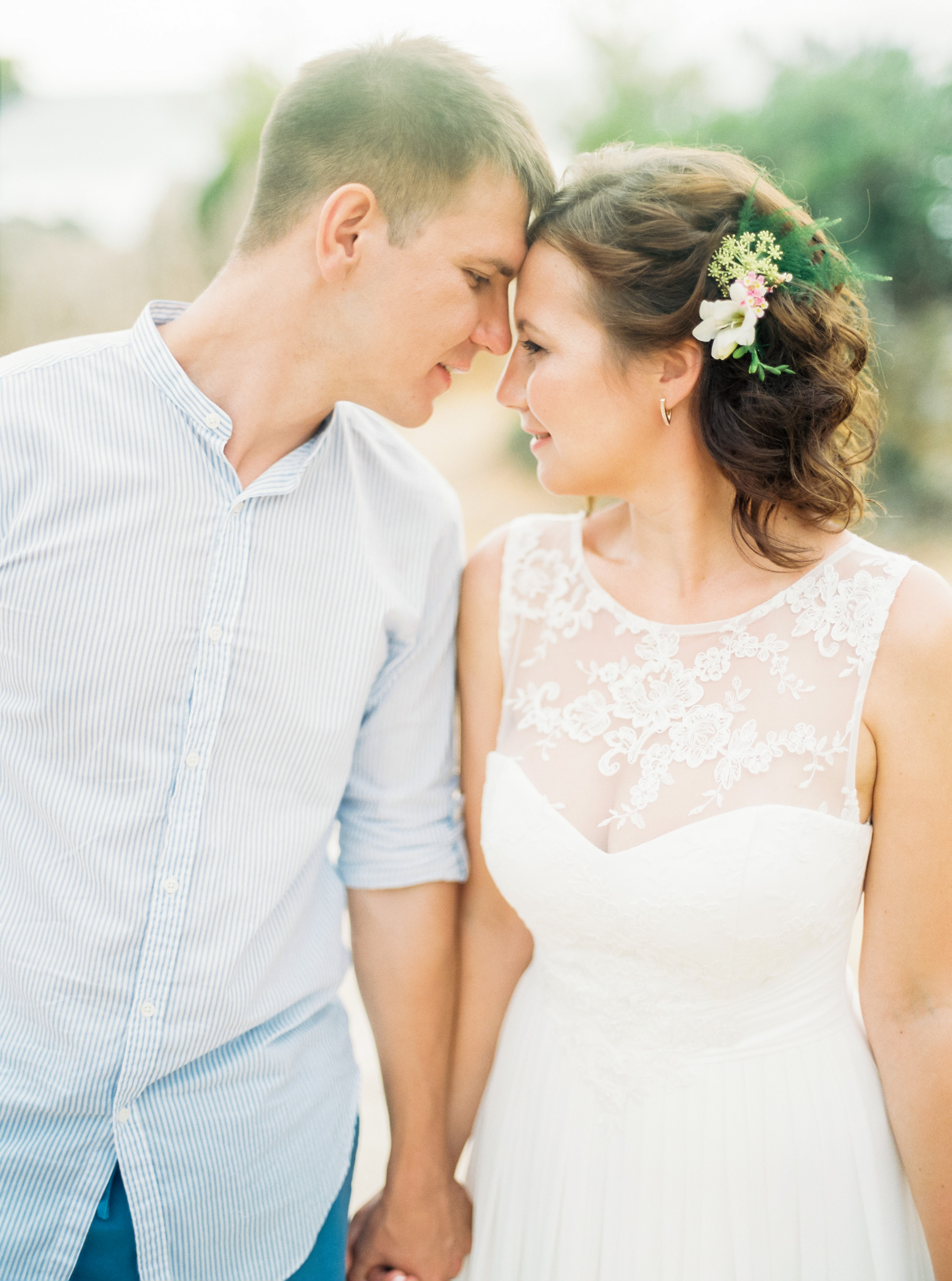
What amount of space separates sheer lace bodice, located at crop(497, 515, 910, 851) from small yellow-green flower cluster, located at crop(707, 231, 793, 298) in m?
0.45

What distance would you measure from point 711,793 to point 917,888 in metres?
0.32

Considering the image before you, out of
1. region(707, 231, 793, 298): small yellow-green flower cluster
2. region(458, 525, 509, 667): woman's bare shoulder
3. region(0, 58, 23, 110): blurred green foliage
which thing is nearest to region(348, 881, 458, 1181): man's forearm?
region(458, 525, 509, 667): woman's bare shoulder

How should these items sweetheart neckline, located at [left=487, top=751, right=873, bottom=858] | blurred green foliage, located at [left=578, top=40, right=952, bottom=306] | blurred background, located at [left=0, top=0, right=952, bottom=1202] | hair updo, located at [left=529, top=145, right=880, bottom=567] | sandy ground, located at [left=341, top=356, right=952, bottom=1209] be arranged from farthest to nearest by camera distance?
sandy ground, located at [left=341, top=356, right=952, bottom=1209] → blurred green foliage, located at [left=578, top=40, right=952, bottom=306] → blurred background, located at [left=0, top=0, right=952, bottom=1202] → hair updo, located at [left=529, top=145, right=880, bottom=567] → sweetheart neckline, located at [left=487, top=751, right=873, bottom=858]

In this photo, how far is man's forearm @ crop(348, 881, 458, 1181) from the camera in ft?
5.64

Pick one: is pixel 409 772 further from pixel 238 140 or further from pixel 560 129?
pixel 560 129

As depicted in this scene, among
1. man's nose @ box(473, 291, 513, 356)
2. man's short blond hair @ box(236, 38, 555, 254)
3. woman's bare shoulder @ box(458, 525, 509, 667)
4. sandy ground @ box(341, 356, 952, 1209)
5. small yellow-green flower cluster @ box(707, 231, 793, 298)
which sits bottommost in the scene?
sandy ground @ box(341, 356, 952, 1209)

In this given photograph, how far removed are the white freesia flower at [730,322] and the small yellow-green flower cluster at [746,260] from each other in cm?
2

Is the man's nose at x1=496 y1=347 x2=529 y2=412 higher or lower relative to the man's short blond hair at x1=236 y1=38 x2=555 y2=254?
lower

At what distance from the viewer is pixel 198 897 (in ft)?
4.71

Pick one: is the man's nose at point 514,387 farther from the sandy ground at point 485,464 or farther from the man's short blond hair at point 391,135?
the sandy ground at point 485,464

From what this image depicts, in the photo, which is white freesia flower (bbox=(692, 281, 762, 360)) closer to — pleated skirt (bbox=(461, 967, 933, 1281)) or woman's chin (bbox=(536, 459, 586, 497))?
woman's chin (bbox=(536, 459, 586, 497))

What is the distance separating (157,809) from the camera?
56.1 inches

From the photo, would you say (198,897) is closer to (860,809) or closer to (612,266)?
(860,809)

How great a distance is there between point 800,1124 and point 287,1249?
0.78m
